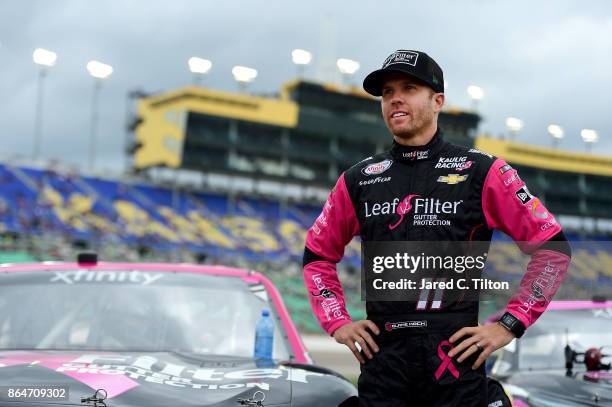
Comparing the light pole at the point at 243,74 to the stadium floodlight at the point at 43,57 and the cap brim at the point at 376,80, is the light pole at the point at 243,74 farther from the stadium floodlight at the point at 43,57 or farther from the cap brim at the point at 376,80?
the cap brim at the point at 376,80

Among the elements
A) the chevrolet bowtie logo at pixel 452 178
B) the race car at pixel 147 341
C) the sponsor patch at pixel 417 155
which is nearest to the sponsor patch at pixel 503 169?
the chevrolet bowtie logo at pixel 452 178

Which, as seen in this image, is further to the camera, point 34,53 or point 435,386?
point 34,53

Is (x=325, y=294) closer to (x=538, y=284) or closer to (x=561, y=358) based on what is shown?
(x=538, y=284)

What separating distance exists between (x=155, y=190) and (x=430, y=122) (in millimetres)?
40471

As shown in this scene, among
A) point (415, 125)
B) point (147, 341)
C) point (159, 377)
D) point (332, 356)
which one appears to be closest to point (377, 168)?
point (415, 125)

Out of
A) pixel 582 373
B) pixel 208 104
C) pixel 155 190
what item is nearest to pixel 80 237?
pixel 155 190

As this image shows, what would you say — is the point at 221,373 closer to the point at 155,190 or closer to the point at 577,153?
the point at 155,190

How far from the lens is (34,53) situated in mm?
37594

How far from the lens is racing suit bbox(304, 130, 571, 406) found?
259 cm

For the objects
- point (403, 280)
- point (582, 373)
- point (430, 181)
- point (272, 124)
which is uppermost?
point (272, 124)

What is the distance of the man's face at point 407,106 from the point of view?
9.26 ft

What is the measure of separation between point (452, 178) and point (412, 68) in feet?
1.22

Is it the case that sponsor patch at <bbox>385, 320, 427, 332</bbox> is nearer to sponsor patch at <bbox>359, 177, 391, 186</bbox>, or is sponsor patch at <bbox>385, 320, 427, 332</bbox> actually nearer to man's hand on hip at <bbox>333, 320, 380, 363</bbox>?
man's hand on hip at <bbox>333, 320, 380, 363</bbox>

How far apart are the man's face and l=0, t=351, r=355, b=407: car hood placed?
3.16ft
